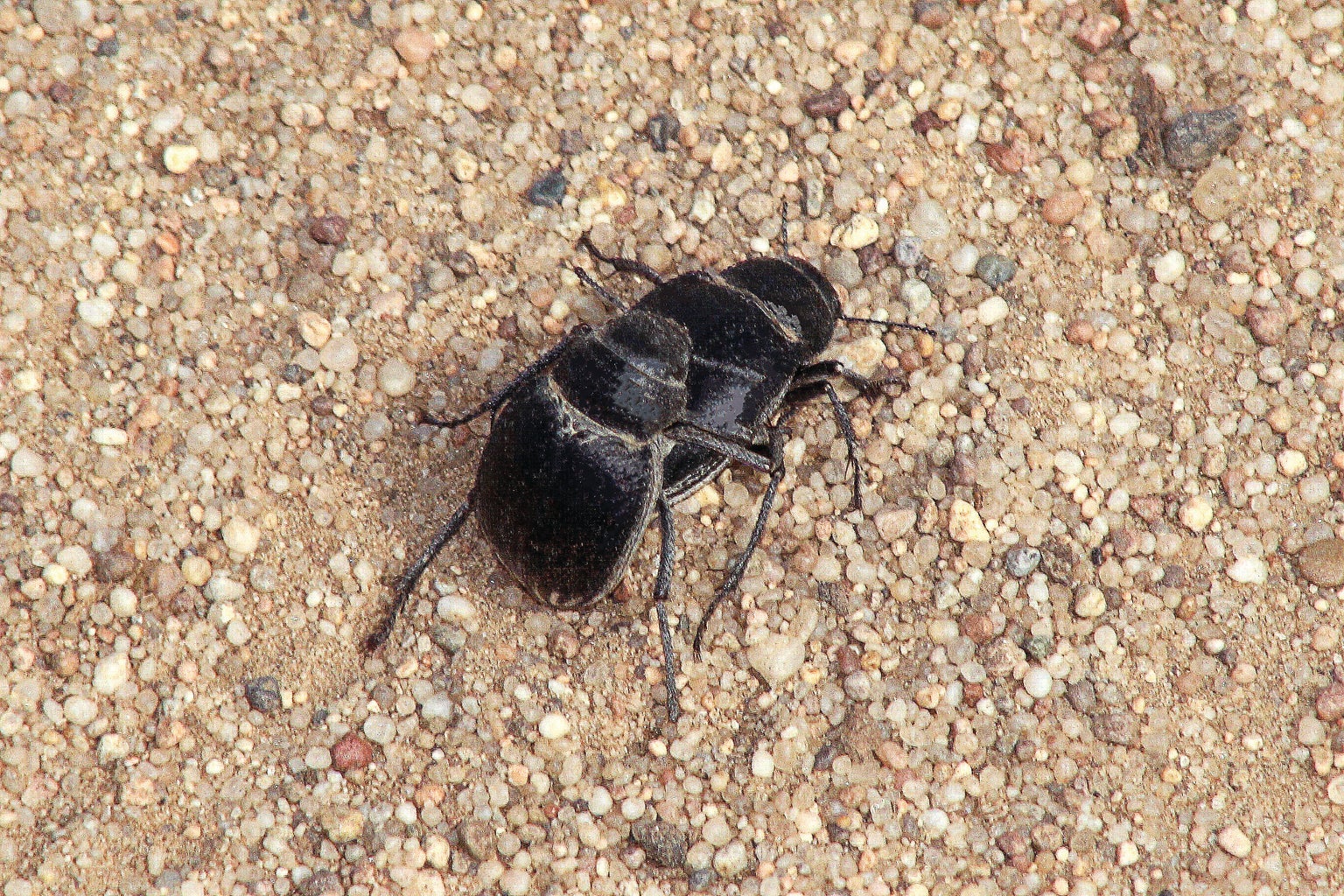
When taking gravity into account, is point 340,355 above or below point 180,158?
below

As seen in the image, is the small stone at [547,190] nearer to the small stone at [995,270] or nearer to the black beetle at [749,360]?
the black beetle at [749,360]

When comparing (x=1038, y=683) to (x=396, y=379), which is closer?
(x=1038, y=683)

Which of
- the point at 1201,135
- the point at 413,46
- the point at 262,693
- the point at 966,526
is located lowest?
the point at 262,693

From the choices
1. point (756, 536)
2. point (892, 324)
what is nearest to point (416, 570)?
point (756, 536)

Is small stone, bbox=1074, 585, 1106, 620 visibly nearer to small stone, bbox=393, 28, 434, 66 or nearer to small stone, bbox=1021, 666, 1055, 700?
small stone, bbox=1021, 666, 1055, 700

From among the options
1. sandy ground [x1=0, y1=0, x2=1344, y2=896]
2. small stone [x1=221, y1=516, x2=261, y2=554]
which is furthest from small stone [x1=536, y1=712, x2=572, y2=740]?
small stone [x1=221, y1=516, x2=261, y2=554]

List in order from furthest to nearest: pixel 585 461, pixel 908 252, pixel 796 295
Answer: pixel 908 252 < pixel 796 295 < pixel 585 461

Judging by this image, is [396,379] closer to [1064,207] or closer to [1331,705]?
[1064,207]
